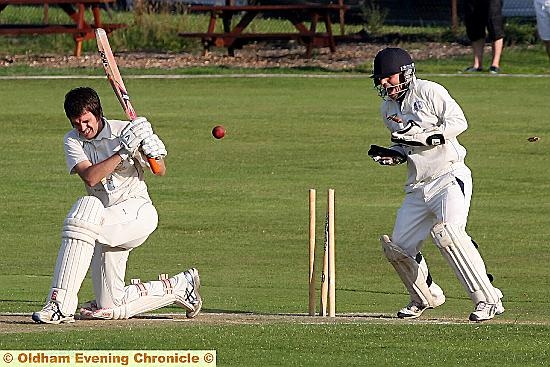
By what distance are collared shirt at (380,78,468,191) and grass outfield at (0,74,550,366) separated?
0.94 metres

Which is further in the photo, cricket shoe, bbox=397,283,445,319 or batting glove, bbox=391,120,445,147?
cricket shoe, bbox=397,283,445,319

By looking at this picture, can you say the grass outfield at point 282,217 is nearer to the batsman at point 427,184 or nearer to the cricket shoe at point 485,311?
the cricket shoe at point 485,311

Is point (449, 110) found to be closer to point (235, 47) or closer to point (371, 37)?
point (235, 47)

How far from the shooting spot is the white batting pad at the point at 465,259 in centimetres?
953

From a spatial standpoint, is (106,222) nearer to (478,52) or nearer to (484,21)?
(484,21)

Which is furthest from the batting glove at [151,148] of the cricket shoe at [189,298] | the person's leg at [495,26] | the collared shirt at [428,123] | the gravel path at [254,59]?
the gravel path at [254,59]

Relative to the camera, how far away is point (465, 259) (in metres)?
9.58

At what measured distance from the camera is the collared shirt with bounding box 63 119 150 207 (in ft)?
31.5

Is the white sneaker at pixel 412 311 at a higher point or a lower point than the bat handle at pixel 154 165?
lower

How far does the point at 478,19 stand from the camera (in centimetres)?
2409

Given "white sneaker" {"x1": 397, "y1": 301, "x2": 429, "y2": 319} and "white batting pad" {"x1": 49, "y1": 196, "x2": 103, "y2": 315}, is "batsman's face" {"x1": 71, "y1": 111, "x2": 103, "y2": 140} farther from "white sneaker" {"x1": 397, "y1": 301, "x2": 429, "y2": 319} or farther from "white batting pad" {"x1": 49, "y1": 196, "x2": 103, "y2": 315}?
"white sneaker" {"x1": 397, "y1": 301, "x2": 429, "y2": 319}

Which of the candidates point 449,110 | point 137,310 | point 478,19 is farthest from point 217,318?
point 478,19

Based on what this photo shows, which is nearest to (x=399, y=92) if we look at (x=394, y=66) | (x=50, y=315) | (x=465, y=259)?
(x=394, y=66)
